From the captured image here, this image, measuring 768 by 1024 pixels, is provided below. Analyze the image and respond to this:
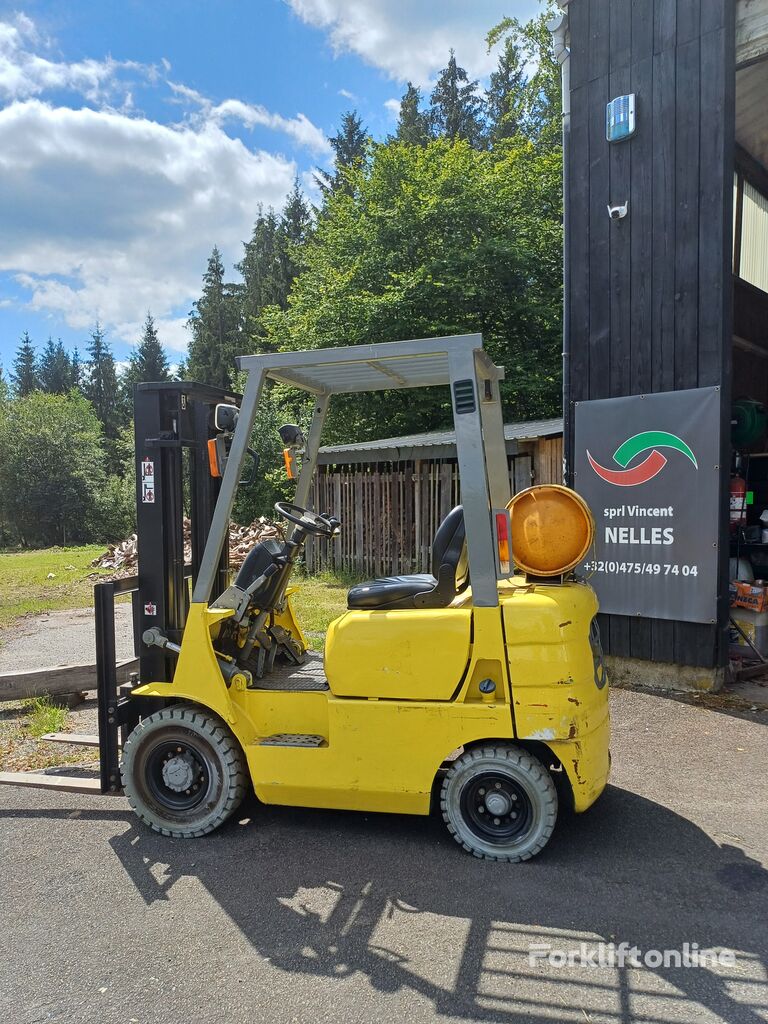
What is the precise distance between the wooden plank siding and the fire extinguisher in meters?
1.35

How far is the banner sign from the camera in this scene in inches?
276

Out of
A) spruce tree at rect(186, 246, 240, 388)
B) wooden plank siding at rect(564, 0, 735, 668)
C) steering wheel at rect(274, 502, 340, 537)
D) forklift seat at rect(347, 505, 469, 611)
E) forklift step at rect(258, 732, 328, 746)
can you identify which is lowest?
forklift step at rect(258, 732, 328, 746)

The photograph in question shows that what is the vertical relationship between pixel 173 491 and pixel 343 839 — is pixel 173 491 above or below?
above

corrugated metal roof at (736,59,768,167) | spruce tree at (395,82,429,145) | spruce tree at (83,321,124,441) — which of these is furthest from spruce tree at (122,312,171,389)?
corrugated metal roof at (736,59,768,167)

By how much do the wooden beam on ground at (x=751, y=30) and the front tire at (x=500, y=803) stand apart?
280 inches

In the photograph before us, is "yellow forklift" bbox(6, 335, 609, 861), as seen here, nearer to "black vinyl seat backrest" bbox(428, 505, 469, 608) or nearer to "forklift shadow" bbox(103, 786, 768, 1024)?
"black vinyl seat backrest" bbox(428, 505, 469, 608)

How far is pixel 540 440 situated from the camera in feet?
37.3

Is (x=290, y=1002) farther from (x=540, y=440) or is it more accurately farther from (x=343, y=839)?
(x=540, y=440)

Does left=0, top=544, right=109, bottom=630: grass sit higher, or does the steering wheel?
the steering wheel

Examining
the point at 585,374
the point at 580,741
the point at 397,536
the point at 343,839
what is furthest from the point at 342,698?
the point at 397,536

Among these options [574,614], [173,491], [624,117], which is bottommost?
[574,614]

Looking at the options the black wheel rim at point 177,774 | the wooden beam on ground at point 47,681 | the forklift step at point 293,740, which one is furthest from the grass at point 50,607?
the black wheel rim at point 177,774

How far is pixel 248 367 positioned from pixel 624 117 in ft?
18.9

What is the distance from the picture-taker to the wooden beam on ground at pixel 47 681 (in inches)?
259
